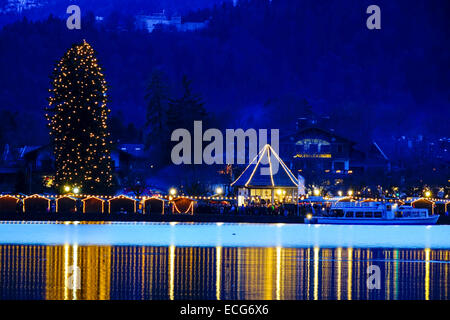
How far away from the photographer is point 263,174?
8119cm

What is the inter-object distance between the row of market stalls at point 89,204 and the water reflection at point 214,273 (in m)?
26.7

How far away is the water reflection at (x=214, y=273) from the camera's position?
3153cm

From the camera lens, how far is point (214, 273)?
120ft

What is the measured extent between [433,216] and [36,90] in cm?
13308

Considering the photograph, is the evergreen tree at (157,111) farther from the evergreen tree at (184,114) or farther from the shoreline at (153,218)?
the shoreline at (153,218)

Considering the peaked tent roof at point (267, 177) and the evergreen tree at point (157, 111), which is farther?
the evergreen tree at point (157, 111)

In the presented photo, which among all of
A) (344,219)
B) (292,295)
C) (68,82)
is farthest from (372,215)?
(292,295)

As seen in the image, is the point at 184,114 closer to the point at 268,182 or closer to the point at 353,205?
the point at 268,182

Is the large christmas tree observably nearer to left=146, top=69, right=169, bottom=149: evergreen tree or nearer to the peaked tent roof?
the peaked tent roof

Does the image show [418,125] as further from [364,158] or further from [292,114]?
[364,158]

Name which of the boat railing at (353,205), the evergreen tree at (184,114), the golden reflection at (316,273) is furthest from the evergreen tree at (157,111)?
the golden reflection at (316,273)

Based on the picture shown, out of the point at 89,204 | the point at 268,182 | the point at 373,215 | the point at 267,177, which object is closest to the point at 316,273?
the point at 373,215

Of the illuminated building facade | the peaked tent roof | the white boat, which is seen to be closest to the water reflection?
the white boat
